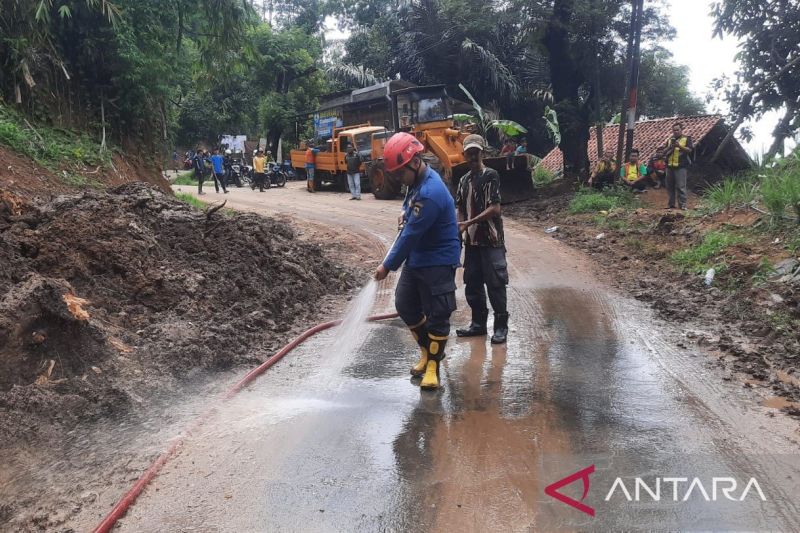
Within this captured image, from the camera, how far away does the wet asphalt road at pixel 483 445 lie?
2.97 m

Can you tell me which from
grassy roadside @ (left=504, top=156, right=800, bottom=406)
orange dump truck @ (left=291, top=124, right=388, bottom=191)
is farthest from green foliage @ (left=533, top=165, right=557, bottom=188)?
grassy roadside @ (left=504, top=156, right=800, bottom=406)

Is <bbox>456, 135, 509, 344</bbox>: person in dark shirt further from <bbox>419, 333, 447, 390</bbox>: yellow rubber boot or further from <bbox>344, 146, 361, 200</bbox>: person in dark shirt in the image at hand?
<bbox>344, 146, 361, 200</bbox>: person in dark shirt

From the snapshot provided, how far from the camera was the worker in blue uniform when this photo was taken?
436 centimetres

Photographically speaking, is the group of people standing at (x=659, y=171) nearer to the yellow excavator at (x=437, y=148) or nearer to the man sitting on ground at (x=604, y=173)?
the man sitting on ground at (x=604, y=173)

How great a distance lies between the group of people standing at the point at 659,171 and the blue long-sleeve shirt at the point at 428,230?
964 centimetres

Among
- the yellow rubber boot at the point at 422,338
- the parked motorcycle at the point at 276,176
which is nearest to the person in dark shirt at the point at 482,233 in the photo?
the yellow rubber boot at the point at 422,338

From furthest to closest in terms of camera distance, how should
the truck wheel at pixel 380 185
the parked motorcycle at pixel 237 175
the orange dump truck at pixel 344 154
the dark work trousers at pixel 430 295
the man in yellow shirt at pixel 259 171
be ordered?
the parked motorcycle at pixel 237 175 → the man in yellow shirt at pixel 259 171 → the orange dump truck at pixel 344 154 → the truck wheel at pixel 380 185 → the dark work trousers at pixel 430 295

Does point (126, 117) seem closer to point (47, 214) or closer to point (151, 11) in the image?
point (151, 11)

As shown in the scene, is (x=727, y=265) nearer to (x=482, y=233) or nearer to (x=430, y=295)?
(x=482, y=233)

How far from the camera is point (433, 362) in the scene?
4.63 meters

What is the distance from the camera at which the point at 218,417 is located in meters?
A: 4.14

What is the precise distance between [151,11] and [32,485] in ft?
34.1

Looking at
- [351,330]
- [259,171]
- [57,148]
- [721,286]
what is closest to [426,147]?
[259,171]

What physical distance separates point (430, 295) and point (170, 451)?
6.62 feet
